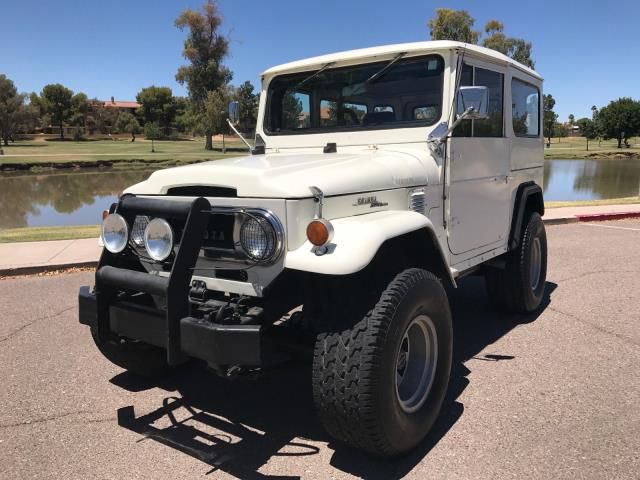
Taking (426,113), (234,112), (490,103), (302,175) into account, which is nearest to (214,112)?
(234,112)

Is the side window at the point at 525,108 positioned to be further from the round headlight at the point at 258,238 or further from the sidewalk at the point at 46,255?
the sidewalk at the point at 46,255

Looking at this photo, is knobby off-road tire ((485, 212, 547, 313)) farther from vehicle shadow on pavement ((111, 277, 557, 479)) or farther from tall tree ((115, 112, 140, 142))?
tall tree ((115, 112, 140, 142))

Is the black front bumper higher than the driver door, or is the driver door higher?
the driver door

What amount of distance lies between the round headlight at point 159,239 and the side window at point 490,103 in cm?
214

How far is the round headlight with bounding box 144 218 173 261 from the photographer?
273 cm

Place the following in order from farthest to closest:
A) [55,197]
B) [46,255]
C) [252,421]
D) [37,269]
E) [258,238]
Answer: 1. [55,197]
2. [46,255]
3. [37,269]
4. [252,421]
5. [258,238]

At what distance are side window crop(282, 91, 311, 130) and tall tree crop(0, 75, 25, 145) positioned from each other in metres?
66.6

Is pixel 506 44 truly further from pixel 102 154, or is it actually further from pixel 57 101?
pixel 57 101

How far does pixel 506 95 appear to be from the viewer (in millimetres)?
4559

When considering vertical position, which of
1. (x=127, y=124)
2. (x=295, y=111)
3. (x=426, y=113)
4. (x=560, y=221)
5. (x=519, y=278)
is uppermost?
(x=127, y=124)

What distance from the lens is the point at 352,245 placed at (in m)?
2.57

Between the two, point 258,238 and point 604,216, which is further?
point 604,216

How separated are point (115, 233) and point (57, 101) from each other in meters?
87.0

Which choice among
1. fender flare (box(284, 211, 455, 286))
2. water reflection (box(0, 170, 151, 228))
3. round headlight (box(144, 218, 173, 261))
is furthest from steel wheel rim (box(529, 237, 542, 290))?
water reflection (box(0, 170, 151, 228))
